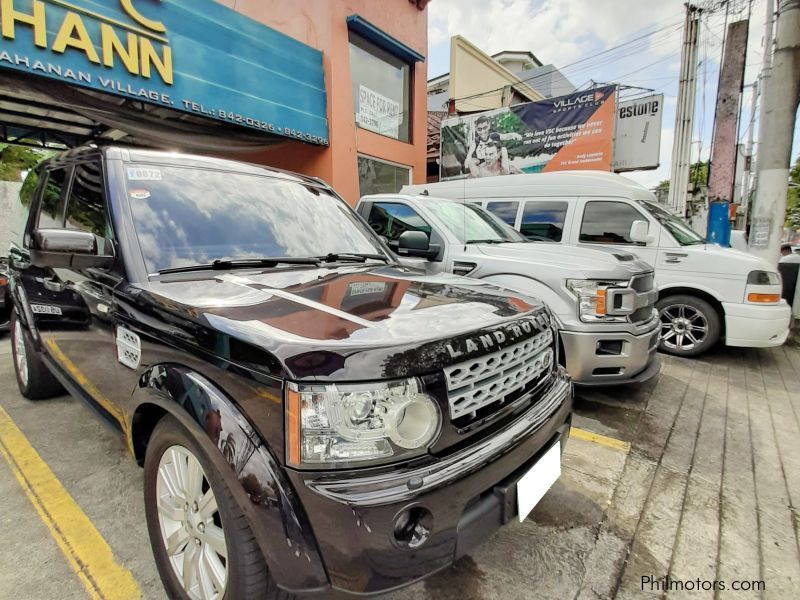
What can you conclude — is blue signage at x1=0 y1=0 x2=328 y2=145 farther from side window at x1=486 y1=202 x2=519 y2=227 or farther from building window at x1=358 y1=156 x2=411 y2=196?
side window at x1=486 y1=202 x2=519 y2=227

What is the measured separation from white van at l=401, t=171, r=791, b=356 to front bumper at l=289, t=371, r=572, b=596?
14.5 feet

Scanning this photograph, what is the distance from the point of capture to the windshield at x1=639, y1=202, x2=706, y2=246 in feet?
17.5

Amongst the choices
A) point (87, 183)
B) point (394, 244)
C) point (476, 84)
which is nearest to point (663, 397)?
point (394, 244)

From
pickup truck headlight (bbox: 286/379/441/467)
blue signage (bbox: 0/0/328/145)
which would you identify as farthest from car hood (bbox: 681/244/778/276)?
blue signage (bbox: 0/0/328/145)

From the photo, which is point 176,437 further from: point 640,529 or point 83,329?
Answer: point 640,529

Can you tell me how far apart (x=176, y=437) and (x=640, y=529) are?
2290 millimetres

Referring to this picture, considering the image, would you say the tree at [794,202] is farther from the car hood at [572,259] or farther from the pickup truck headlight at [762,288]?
the car hood at [572,259]

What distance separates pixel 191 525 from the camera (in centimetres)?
154

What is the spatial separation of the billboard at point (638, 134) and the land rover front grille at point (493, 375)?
33.9 feet

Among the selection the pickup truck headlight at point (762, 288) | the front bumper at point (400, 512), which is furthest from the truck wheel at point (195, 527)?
the pickup truck headlight at point (762, 288)

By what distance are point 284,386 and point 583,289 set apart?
2.79 m

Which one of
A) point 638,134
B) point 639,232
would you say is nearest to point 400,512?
point 639,232

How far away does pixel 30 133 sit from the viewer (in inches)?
364

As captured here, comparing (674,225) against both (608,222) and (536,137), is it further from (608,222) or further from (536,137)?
(536,137)
